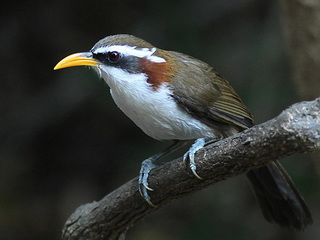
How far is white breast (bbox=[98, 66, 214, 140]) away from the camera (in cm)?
305

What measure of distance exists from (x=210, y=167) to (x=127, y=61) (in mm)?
775

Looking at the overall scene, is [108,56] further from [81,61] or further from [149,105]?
[149,105]

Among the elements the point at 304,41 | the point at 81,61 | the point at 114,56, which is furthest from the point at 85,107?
the point at 114,56

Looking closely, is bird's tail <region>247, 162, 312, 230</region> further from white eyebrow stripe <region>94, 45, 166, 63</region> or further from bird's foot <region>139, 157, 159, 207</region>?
white eyebrow stripe <region>94, 45, 166, 63</region>

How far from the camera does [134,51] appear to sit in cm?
314

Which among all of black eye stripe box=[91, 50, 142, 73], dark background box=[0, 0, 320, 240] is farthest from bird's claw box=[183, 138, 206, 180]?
dark background box=[0, 0, 320, 240]

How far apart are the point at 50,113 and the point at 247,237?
2247 mm

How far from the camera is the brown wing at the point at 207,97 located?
3141mm

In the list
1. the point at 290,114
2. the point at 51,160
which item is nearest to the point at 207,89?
the point at 290,114

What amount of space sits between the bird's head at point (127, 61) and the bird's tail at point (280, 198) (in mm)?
876

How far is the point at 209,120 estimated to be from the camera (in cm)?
323

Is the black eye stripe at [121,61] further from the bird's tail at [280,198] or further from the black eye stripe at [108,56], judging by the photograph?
the bird's tail at [280,198]

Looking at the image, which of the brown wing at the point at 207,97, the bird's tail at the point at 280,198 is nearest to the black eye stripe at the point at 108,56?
the brown wing at the point at 207,97

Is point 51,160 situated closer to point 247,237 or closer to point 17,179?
point 17,179
